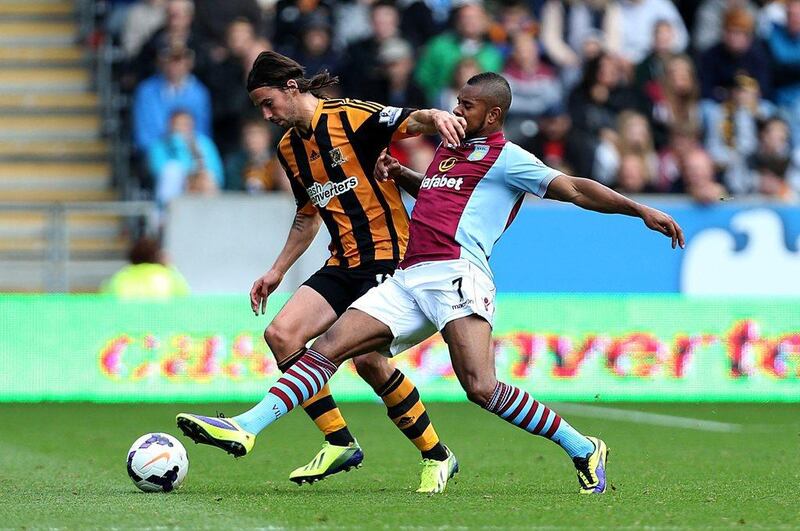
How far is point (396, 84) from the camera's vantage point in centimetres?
1598

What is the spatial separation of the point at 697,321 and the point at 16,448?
636 centimetres

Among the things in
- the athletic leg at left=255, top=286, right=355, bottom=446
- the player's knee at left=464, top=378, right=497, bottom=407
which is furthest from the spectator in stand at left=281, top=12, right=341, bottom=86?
the player's knee at left=464, top=378, right=497, bottom=407

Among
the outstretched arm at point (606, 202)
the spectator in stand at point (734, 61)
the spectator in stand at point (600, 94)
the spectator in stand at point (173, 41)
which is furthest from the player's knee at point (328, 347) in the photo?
the spectator in stand at point (734, 61)

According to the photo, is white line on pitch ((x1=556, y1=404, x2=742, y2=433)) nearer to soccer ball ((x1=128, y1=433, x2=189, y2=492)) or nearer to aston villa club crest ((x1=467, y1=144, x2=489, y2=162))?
aston villa club crest ((x1=467, y1=144, x2=489, y2=162))

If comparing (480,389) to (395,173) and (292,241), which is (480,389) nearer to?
(395,173)

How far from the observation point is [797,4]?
17438 millimetres

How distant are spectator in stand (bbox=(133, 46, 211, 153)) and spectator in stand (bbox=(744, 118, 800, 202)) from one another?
559 centimetres

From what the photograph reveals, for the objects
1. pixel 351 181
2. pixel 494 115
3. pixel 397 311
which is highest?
pixel 494 115

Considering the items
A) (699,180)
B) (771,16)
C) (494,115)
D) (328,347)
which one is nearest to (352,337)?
(328,347)

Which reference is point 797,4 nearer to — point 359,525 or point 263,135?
point 263,135

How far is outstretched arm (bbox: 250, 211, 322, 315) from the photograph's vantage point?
8.33m

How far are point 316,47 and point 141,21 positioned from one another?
2166mm

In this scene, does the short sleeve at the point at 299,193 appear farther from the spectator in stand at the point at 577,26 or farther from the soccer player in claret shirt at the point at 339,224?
the spectator in stand at the point at 577,26

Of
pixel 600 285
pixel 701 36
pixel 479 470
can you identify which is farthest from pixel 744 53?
pixel 479 470
